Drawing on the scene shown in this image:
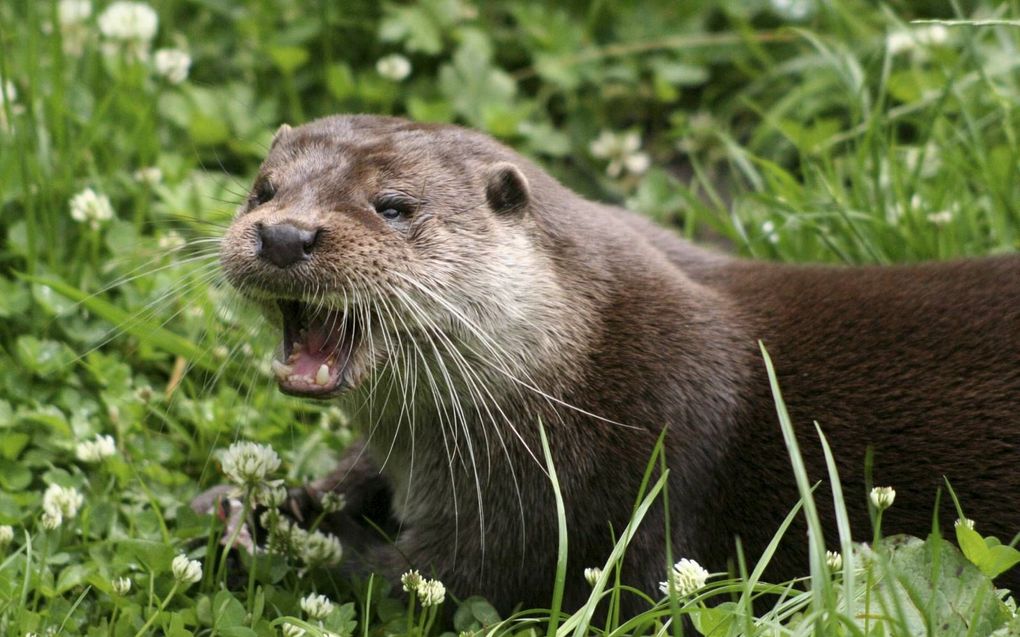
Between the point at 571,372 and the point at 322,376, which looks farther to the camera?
the point at 571,372

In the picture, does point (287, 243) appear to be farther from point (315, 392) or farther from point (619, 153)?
point (619, 153)

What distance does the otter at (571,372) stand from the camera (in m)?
2.73

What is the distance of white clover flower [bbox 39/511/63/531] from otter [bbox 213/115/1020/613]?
0.56 m

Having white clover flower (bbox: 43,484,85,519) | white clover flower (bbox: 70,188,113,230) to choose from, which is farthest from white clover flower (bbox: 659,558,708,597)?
white clover flower (bbox: 70,188,113,230)

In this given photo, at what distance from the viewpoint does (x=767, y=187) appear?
4.39 m

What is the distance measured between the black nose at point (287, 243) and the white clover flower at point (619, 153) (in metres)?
2.60

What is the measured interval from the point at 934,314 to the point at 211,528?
5.06 ft

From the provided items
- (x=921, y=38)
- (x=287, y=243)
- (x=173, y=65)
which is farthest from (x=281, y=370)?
(x=921, y=38)

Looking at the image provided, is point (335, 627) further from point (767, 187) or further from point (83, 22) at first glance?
point (83, 22)

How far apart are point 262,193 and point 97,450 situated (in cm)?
72

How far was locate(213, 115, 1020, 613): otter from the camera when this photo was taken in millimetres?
2734

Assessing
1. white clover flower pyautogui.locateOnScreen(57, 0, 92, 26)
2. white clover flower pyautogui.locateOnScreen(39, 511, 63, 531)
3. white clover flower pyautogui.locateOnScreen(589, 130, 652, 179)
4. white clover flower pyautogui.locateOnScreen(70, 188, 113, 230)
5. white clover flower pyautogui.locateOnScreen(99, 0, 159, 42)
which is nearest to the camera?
white clover flower pyautogui.locateOnScreen(39, 511, 63, 531)

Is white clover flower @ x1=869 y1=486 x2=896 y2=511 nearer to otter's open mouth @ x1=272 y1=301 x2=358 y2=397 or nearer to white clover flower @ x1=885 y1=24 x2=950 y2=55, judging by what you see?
otter's open mouth @ x1=272 y1=301 x2=358 y2=397

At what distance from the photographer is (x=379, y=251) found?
270 cm
